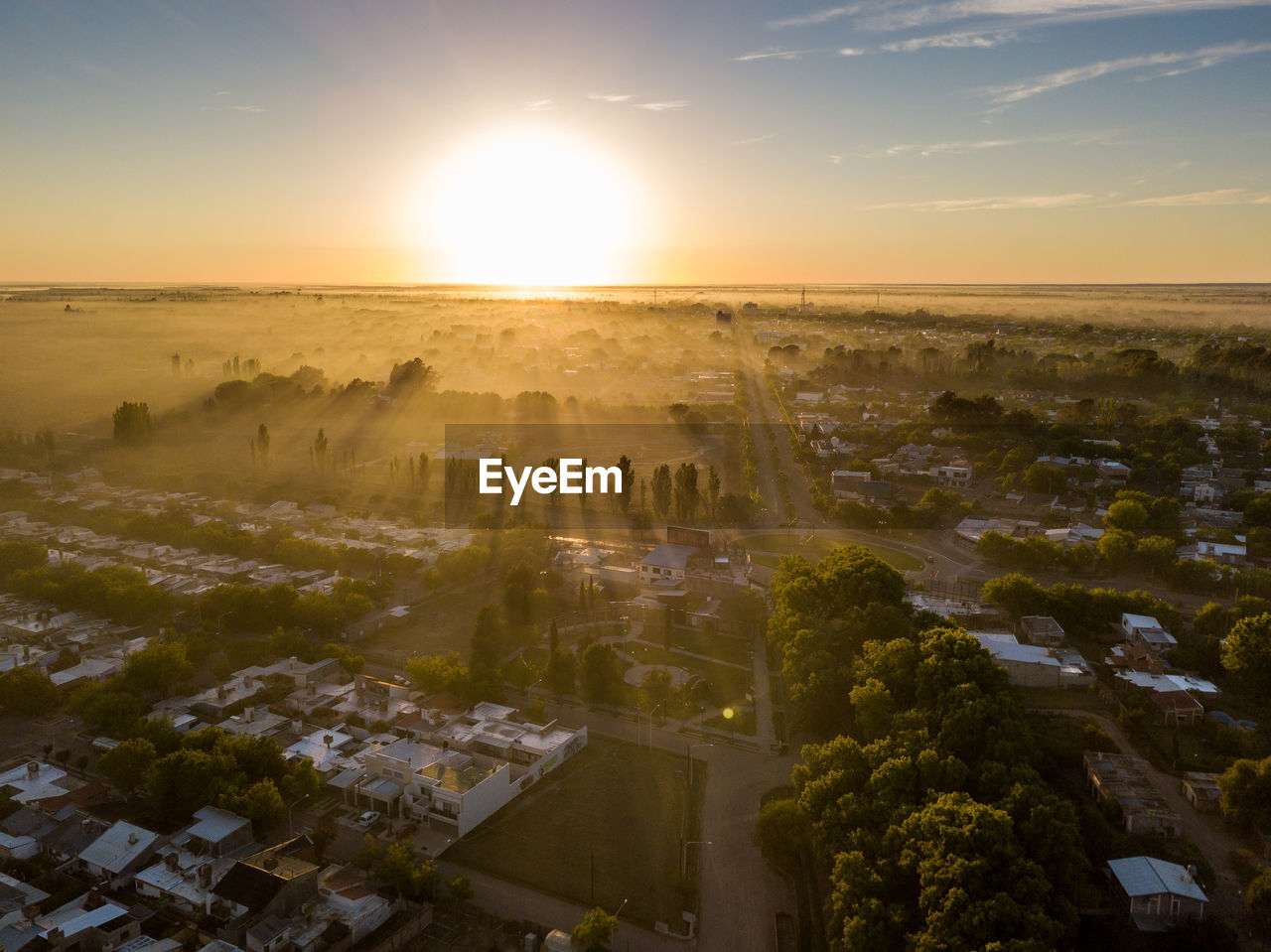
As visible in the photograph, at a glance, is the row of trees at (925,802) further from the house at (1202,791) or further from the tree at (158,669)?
the tree at (158,669)

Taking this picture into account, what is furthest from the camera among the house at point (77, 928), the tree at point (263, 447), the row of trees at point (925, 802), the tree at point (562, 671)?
the tree at point (263, 447)

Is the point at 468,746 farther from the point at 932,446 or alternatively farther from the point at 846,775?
the point at 932,446

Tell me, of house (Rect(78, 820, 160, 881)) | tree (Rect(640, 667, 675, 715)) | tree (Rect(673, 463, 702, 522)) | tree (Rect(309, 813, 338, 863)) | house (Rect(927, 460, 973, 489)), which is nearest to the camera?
house (Rect(78, 820, 160, 881))

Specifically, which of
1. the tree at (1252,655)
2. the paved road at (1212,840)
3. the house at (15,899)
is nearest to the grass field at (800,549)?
the tree at (1252,655)

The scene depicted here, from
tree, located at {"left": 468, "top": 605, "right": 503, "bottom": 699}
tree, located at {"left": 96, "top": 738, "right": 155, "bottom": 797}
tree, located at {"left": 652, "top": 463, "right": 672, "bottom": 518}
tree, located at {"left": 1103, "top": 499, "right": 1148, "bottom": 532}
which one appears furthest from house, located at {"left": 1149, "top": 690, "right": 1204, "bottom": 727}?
tree, located at {"left": 96, "top": 738, "right": 155, "bottom": 797}

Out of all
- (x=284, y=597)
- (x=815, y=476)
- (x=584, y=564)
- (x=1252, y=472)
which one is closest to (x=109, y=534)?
(x=284, y=597)

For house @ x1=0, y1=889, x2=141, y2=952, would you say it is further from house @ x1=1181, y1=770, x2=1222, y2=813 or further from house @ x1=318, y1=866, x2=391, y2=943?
house @ x1=1181, y1=770, x2=1222, y2=813
